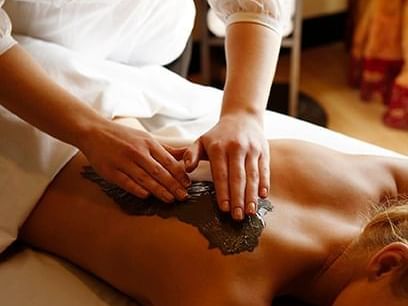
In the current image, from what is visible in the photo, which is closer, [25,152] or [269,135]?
[25,152]

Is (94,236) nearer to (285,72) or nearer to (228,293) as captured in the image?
(228,293)

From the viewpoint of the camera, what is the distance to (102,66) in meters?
1.29

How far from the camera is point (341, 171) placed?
1102 millimetres

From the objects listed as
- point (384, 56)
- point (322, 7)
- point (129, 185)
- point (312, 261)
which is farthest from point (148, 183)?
point (322, 7)

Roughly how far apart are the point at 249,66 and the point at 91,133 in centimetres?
31

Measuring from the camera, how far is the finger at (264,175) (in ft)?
3.30

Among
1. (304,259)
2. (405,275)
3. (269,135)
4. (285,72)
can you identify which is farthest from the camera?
(285,72)

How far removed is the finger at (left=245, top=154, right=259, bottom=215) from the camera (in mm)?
974

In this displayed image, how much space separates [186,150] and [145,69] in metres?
0.41

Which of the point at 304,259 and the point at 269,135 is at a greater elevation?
the point at 304,259

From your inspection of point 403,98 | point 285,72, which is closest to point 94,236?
point 403,98

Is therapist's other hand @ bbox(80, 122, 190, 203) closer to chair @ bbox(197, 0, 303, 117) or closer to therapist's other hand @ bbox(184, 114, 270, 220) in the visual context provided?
therapist's other hand @ bbox(184, 114, 270, 220)

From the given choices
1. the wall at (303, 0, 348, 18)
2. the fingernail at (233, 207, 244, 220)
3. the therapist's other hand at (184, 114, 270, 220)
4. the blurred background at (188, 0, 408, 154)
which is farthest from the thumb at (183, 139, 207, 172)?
the wall at (303, 0, 348, 18)

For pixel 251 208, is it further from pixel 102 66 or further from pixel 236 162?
pixel 102 66
